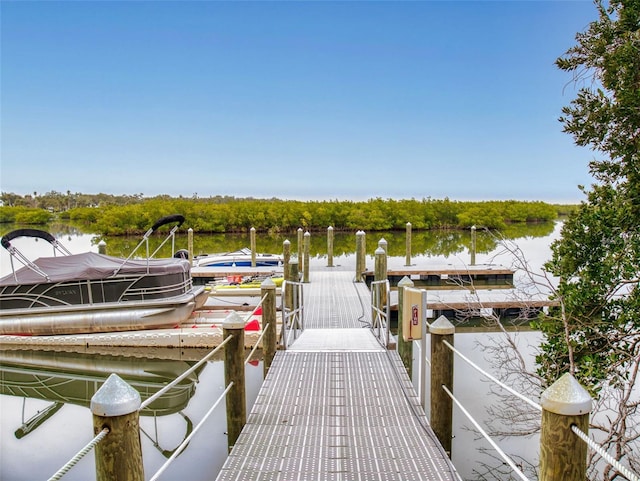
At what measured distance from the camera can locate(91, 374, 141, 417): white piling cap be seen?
1768mm

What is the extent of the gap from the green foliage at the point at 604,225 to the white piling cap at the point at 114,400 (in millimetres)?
3937

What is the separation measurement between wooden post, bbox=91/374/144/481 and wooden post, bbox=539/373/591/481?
65.7 inches

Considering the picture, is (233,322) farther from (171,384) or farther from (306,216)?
(306,216)

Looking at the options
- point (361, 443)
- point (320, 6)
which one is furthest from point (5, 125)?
point (361, 443)

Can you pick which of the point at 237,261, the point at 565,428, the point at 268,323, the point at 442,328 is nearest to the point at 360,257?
the point at 237,261

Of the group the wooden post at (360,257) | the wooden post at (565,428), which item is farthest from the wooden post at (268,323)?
the wooden post at (360,257)

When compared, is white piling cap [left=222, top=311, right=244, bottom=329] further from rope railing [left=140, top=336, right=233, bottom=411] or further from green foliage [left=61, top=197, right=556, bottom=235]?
green foliage [left=61, top=197, right=556, bottom=235]

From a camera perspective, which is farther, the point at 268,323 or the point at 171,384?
the point at 268,323

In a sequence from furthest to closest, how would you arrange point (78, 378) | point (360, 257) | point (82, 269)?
point (360, 257) → point (82, 269) → point (78, 378)

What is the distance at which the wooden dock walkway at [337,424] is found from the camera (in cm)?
312

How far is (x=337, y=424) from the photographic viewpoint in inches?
151

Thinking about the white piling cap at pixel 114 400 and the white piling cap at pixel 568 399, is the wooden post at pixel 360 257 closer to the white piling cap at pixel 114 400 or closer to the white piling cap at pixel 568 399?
the white piling cap at pixel 568 399

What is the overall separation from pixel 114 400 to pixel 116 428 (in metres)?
0.12

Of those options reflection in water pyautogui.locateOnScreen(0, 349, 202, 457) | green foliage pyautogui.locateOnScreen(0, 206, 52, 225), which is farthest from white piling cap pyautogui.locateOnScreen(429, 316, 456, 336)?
green foliage pyautogui.locateOnScreen(0, 206, 52, 225)
